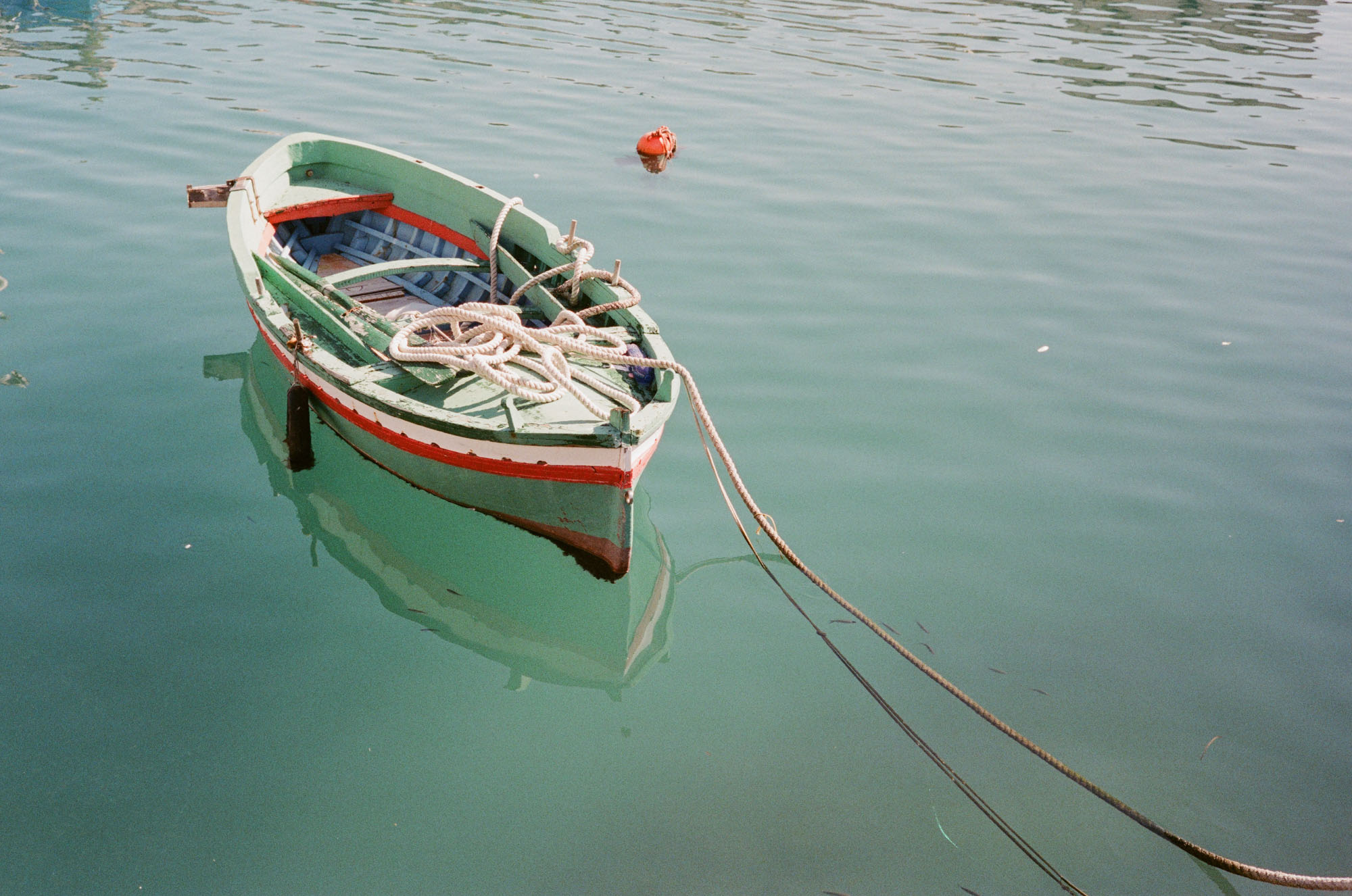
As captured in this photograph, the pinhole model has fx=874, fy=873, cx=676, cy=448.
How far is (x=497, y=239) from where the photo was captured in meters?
7.91

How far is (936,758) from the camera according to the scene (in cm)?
494

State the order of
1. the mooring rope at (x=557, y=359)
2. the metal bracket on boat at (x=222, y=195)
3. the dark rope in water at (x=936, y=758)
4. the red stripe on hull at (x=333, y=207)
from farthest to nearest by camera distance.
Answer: the red stripe on hull at (x=333, y=207) < the metal bracket on boat at (x=222, y=195) < the mooring rope at (x=557, y=359) < the dark rope in water at (x=936, y=758)

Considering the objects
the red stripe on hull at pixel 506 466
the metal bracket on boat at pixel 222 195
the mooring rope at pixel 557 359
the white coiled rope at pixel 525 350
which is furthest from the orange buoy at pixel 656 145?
the red stripe on hull at pixel 506 466

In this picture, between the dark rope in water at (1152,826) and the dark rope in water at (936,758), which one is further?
the dark rope in water at (936,758)

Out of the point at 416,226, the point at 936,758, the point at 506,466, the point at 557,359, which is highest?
the point at 416,226

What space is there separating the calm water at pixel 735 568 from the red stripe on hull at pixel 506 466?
697mm

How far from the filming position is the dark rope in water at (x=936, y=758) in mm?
4426

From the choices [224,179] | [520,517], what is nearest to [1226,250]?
[520,517]

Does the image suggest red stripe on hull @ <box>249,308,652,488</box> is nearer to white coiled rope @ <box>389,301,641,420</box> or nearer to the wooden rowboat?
the wooden rowboat

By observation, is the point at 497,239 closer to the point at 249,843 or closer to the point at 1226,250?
the point at 249,843

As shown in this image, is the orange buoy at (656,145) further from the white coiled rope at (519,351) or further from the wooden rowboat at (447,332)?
the white coiled rope at (519,351)

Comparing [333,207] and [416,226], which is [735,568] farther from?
[333,207]

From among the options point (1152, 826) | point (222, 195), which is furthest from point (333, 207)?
point (1152, 826)

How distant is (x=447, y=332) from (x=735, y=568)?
312cm
